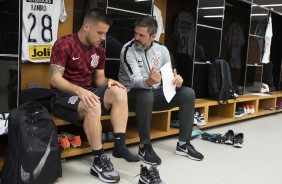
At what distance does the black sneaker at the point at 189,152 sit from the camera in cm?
239

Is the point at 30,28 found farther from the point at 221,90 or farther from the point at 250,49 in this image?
the point at 250,49

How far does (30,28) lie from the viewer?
2.61 metres

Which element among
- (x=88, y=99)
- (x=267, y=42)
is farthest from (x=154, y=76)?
(x=267, y=42)

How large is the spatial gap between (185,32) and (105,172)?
2350 millimetres

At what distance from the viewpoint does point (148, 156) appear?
7.36ft

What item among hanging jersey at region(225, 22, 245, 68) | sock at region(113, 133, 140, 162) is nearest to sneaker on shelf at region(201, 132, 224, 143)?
sock at region(113, 133, 140, 162)

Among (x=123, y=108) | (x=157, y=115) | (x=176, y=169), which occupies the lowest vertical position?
(x=176, y=169)

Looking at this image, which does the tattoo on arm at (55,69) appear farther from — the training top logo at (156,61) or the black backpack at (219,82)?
the black backpack at (219,82)

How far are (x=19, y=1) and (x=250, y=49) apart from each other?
3.73 metres

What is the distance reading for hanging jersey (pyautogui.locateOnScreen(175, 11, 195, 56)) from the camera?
12.1 feet

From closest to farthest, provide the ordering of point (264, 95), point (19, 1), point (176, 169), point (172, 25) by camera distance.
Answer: point (19, 1), point (176, 169), point (172, 25), point (264, 95)

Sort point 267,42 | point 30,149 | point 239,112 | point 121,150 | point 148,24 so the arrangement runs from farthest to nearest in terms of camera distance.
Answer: point 267,42, point 239,112, point 148,24, point 121,150, point 30,149

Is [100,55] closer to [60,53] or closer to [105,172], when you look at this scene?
[60,53]

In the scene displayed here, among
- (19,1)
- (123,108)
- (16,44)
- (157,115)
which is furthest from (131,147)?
(19,1)
